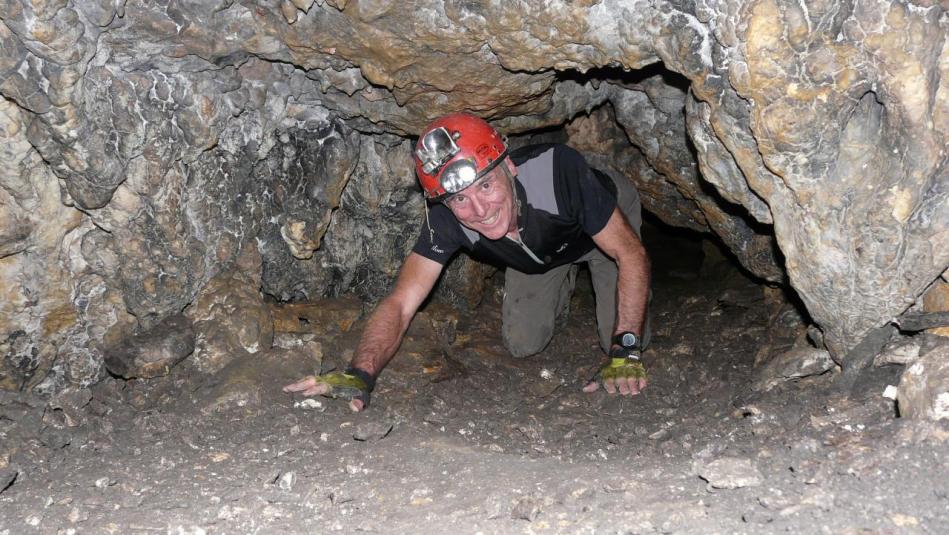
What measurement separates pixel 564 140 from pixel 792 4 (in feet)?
11.0

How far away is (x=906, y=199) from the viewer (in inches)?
116

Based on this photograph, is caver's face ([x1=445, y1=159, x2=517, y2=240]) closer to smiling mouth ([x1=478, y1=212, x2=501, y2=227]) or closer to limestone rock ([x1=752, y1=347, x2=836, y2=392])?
smiling mouth ([x1=478, y1=212, x2=501, y2=227])

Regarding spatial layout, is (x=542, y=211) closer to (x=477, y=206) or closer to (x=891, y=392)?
(x=477, y=206)

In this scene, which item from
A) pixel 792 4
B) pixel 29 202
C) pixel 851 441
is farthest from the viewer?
pixel 29 202

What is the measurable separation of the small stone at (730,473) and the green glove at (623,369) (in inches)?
66.7

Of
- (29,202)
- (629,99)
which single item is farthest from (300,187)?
(629,99)

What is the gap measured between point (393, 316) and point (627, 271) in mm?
1421

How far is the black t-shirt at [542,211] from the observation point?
4.32 metres

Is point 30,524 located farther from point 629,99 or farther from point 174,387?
point 629,99

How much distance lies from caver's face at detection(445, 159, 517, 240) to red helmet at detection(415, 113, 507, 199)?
0.07 m

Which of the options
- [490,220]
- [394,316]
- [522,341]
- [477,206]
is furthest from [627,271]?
[522,341]

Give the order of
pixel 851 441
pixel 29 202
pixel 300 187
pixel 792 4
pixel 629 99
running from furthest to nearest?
pixel 629 99, pixel 300 187, pixel 29 202, pixel 792 4, pixel 851 441

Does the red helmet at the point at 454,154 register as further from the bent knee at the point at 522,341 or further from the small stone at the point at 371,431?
the bent knee at the point at 522,341

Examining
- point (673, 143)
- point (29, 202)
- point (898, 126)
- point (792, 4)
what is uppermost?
point (792, 4)
